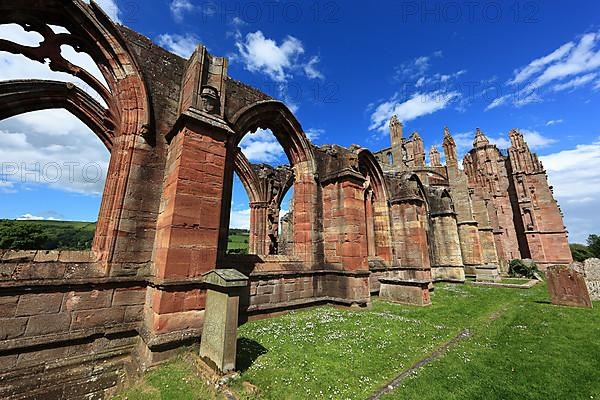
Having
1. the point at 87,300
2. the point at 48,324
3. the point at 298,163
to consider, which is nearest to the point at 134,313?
the point at 87,300

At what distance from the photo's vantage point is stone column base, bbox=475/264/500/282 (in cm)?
1532

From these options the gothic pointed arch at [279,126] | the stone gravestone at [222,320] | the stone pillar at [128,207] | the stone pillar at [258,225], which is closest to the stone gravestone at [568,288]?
the gothic pointed arch at [279,126]

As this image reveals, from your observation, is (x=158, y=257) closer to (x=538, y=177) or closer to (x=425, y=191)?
(x=425, y=191)

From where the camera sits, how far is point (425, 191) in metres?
15.2

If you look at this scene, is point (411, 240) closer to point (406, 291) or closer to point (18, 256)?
point (406, 291)

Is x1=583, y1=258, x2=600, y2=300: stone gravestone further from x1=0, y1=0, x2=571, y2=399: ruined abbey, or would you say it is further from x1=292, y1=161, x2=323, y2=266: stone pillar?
x1=292, y1=161, x2=323, y2=266: stone pillar

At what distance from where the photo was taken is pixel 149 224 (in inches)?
195

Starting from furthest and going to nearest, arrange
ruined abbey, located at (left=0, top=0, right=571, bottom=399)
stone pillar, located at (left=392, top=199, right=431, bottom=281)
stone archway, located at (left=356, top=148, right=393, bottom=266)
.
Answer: stone archway, located at (left=356, top=148, right=393, bottom=266)
stone pillar, located at (left=392, top=199, right=431, bottom=281)
ruined abbey, located at (left=0, top=0, right=571, bottom=399)

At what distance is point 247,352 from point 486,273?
17126 mm

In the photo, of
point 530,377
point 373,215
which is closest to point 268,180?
point 373,215

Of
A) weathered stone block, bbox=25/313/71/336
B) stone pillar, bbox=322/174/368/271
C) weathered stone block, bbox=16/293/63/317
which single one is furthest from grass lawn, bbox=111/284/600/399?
weathered stone block, bbox=16/293/63/317

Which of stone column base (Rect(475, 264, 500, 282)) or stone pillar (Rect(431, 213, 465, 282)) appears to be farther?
stone column base (Rect(475, 264, 500, 282))

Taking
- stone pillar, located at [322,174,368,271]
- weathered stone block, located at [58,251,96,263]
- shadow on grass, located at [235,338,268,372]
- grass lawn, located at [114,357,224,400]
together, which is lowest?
grass lawn, located at [114,357,224,400]

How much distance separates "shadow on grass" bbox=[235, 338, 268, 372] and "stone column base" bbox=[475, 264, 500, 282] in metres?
16.5
